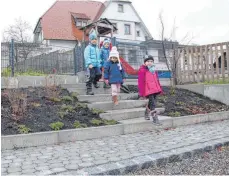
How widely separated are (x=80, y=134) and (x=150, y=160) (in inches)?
78.7

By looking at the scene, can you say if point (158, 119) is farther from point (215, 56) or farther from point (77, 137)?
point (215, 56)

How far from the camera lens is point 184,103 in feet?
31.2

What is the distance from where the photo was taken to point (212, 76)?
12.0 m

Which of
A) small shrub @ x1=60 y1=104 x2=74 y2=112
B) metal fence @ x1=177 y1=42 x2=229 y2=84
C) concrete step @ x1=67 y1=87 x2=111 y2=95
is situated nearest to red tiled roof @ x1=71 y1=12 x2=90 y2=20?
metal fence @ x1=177 y1=42 x2=229 y2=84

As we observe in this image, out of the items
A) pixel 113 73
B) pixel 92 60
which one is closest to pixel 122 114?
pixel 113 73

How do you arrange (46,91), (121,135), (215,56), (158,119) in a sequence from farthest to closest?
(215,56) < (46,91) < (158,119) < (121,135)

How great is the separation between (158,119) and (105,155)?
288 centimetres

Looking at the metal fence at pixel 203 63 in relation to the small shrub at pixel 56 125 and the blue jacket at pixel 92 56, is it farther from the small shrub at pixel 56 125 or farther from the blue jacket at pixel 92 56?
the small shrub at pixel 56 125

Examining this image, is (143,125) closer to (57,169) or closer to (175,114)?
(175,114)

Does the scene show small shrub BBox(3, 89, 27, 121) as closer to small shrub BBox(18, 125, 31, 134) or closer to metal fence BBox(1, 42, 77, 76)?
small shrub BBox(18, 125, 31, 134)

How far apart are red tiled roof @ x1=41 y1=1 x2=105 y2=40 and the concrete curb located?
3176 cm

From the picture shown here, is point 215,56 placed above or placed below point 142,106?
above

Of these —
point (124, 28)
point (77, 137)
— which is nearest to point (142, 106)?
point (77, 137)

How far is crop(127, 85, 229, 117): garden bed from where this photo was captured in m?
8.62
